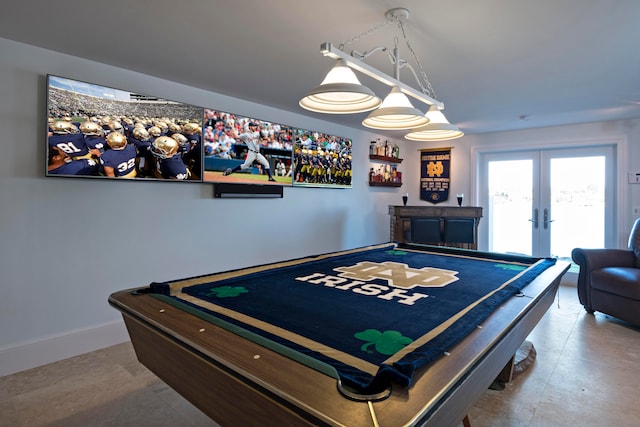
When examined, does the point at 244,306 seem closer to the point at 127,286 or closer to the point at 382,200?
the point at 127,286

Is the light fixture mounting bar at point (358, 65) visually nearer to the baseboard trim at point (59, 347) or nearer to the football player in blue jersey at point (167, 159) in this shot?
the football player in blue jersey at point (167, 159)

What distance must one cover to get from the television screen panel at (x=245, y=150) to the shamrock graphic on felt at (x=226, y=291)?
6.14ft

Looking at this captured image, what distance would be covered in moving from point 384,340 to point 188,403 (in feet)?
5.08

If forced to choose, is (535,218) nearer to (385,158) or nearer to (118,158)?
(385,158)

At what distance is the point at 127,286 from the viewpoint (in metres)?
2.90

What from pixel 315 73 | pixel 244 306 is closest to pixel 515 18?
pixel 315 73

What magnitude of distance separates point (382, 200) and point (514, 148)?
2.08 metres

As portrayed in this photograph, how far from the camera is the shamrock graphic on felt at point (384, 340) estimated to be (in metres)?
1.05

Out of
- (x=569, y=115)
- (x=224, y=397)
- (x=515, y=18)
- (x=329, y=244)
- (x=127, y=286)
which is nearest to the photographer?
(x=224, y=397)

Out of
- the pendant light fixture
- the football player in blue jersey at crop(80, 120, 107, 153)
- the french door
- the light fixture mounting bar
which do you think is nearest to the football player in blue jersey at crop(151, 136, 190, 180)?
the football player in blue jersey at crop(80, 120, 107, 153)

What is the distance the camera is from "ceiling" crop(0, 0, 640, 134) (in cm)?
191

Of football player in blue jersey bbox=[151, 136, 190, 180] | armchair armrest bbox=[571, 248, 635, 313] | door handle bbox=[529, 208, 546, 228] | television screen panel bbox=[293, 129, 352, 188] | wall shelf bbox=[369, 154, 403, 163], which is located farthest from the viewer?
wall shelf bbox=[369, 154, 403, 163]

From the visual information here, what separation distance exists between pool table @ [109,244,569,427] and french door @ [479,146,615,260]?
438 cm

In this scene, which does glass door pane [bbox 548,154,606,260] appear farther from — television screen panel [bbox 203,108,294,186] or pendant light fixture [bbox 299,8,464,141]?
television screen panel [bbox 203,108,294,186]
